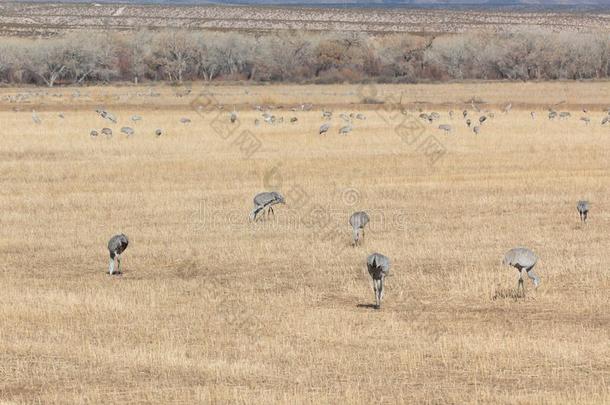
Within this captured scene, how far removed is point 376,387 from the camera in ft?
34.4

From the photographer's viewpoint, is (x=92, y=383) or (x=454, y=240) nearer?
(x=92, y=383)

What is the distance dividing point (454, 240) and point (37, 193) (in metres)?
11.0

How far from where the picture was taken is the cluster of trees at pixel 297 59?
90.5 metres

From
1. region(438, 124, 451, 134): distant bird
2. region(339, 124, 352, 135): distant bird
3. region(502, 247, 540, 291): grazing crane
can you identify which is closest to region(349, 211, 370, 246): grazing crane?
region(502, 247, 540, 291): grazing crane

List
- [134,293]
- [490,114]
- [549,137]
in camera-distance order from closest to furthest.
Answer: [134,293] → [549,137] → [490,114]

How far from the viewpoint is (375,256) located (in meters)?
13.2

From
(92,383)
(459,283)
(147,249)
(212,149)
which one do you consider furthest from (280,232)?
(212,149)

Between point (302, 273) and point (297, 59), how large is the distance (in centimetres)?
8217

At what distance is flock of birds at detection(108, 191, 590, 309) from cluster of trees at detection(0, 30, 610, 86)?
6629 cm

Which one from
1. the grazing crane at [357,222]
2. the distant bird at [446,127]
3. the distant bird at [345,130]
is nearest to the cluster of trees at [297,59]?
the distant bird at [446,127]

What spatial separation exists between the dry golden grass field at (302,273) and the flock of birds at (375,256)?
1.00 feet

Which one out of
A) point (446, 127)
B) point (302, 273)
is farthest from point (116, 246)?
point (446, 127)

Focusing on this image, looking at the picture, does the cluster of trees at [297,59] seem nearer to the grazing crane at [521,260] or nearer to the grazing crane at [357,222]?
the grazing crane at [357,222]

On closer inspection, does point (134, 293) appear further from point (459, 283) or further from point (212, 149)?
point (212, 149)
